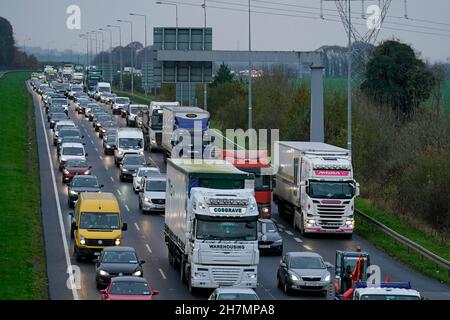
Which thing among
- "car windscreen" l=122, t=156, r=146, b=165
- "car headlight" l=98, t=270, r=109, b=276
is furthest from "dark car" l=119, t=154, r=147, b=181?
"car headlight" l=98, t=270, r=109, b=276

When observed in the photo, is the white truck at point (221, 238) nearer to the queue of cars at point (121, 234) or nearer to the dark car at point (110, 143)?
the queue of cars at point (121, 234)

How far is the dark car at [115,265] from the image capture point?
3125 centimetres

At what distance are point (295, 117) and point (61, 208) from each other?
3266 centimetres

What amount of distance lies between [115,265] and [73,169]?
2871 cm

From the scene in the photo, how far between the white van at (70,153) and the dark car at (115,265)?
3206 centimetres

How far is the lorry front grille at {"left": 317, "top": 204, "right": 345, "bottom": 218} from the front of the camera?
144 feet

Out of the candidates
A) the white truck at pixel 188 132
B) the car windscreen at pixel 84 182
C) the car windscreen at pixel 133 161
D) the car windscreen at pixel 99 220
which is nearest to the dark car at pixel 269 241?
the car windscreen at pixel 99 220

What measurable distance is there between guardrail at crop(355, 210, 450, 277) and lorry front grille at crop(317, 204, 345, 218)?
6.69 feet

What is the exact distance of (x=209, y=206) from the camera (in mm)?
30781

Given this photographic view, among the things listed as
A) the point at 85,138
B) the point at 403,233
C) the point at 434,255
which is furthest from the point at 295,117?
the point at 434,255

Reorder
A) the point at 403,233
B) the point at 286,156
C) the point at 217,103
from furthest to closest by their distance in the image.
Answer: the point at 217,103
the point at 286,156
the point at 403,233

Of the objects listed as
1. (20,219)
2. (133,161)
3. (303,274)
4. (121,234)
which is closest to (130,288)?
(303,274)

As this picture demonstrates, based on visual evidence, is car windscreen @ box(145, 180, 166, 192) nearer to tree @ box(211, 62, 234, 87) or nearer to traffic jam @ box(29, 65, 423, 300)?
traffic jam @ box(29, 65, 423, 300)
